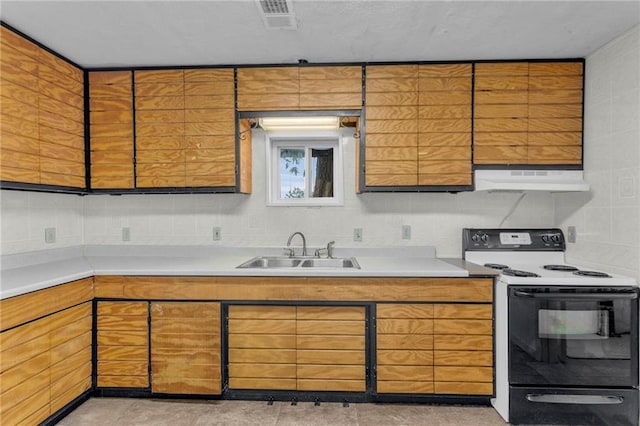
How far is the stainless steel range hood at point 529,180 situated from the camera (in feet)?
7.82

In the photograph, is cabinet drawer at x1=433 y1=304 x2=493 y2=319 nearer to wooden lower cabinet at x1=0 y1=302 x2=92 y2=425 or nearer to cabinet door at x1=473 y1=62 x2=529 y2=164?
cabinet door at x1=473 y1=62 x2=529 y2=164

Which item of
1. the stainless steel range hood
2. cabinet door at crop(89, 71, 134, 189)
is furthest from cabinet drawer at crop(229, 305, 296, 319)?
the stainless steel range hood

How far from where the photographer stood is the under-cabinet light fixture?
2.61m

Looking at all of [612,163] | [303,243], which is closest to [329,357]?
[303,243]

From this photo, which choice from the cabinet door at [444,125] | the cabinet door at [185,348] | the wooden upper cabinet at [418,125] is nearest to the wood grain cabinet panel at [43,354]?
the cabinet door at [185,348]

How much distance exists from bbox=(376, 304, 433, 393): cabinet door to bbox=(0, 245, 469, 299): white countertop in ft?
0.85

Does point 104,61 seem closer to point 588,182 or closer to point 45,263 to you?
point 45,263

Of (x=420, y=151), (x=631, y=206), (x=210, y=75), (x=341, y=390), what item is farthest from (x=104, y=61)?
(x=631, y=206)

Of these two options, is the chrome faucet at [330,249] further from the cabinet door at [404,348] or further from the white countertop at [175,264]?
the cabinet door at [404,348]

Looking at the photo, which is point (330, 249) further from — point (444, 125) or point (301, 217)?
point (444, 125)

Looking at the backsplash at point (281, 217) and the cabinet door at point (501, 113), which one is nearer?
the cabinet door at point (501, 113)

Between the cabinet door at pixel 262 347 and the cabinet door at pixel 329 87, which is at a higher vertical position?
the cabinet door at pixel 329 87

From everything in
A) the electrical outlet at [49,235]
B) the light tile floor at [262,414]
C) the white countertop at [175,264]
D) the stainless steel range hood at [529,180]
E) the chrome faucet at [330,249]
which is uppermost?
the stainless steel range hood at [529,180]

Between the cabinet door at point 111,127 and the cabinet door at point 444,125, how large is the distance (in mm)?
2182
